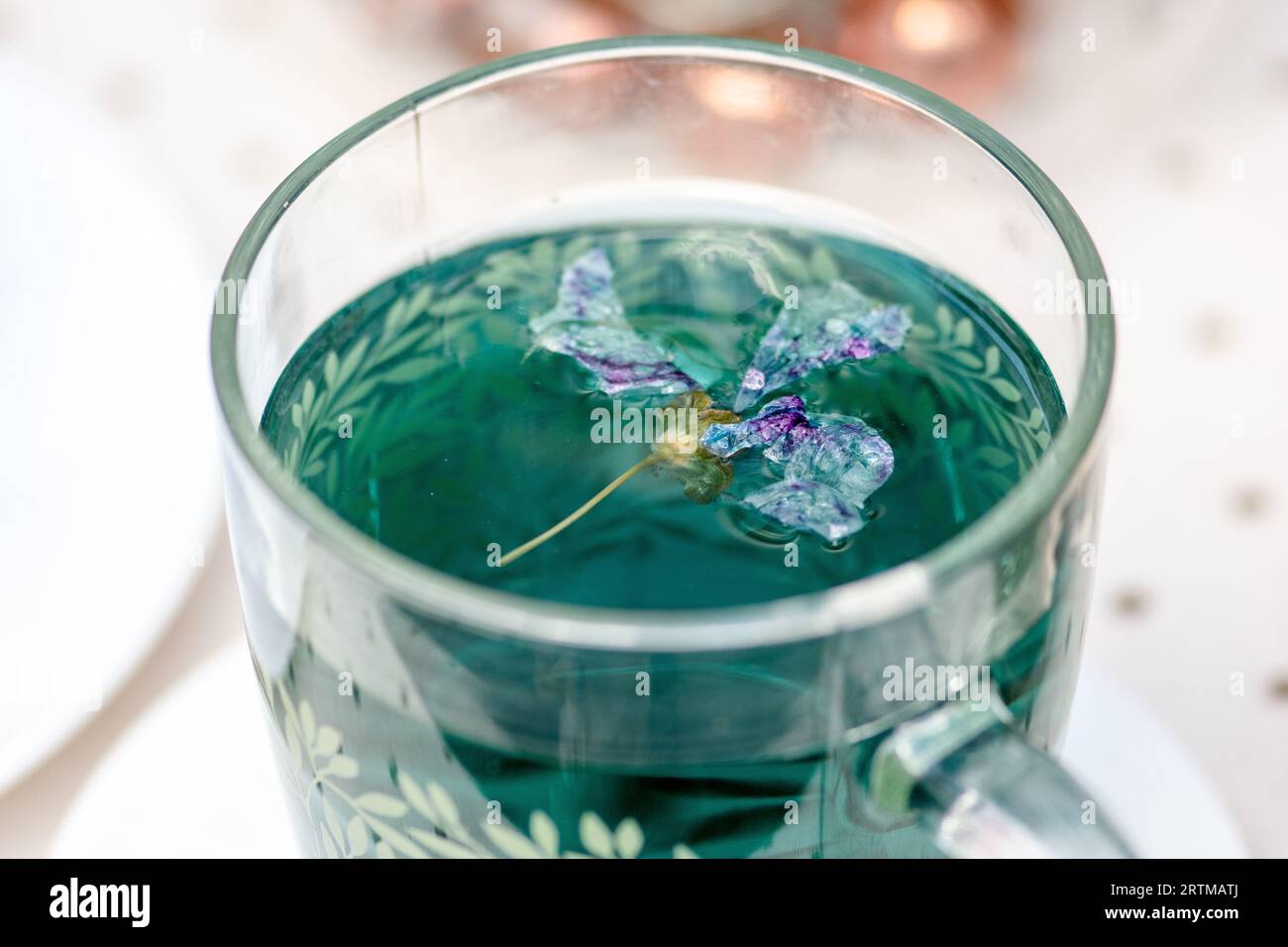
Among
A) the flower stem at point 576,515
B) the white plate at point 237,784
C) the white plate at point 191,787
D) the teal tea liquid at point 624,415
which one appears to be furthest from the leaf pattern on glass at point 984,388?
the white plate at point 191,787

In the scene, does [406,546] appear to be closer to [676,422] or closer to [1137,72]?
[676,422]

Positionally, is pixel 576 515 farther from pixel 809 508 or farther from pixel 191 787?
pixel 191 787

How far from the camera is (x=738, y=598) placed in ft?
1.97

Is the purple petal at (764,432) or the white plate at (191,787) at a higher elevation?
the purple petal at (764,432)

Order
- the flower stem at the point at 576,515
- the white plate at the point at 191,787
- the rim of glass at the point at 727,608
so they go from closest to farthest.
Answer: the rim of glass at the point at 727,608
the flower stem at the point at 576,515
the white plate at the point at 191,787

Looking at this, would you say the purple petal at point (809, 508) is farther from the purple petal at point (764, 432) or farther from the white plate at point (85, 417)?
the white plate at point (85, 417)

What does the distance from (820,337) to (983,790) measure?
253 millimetres

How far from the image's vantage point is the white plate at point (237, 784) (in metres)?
0.81

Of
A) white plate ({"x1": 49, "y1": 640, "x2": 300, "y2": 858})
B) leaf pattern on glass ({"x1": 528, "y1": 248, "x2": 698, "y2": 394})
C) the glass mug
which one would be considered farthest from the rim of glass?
white plate ({"x1": 49, "y1": 640, "x2": 300, "y2": 858})

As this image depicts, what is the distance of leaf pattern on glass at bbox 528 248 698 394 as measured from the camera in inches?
27.0

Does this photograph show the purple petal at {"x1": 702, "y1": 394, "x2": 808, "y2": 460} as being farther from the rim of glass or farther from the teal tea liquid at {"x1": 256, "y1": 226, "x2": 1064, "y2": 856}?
the rim of glass

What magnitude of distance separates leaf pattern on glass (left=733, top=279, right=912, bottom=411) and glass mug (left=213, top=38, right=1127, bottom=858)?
0.04m

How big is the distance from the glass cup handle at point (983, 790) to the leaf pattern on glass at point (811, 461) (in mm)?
127
